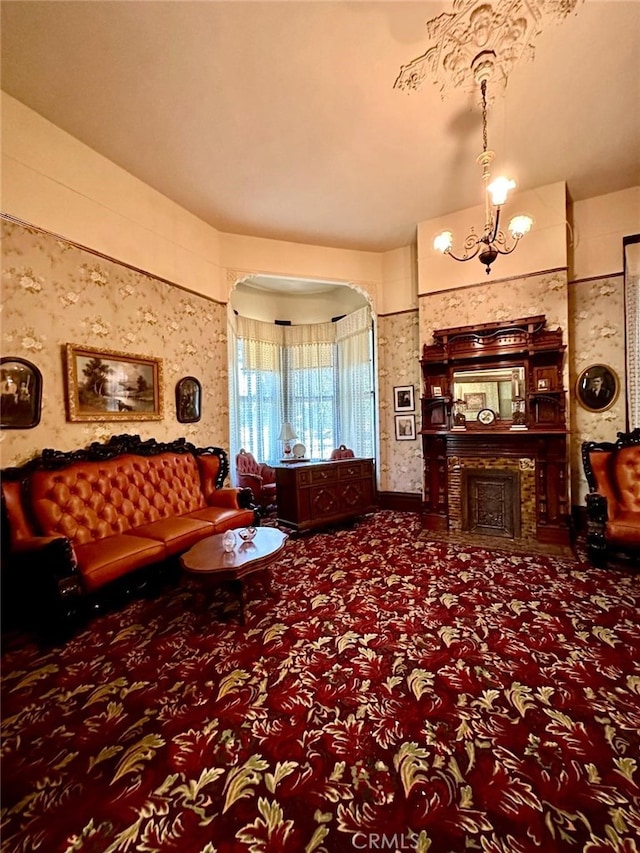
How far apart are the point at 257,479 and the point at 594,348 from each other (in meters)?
4.90

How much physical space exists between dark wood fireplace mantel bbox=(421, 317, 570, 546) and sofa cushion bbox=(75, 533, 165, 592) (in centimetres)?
337

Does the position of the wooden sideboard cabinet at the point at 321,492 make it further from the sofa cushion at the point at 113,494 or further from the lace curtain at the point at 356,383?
the lace curtain at the point at 356,383

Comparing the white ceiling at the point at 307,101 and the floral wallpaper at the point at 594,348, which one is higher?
the white ceiling at the point at 307,101

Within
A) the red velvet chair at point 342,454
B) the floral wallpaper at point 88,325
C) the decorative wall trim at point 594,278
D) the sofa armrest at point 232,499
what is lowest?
the sofa armrest at point 232,499

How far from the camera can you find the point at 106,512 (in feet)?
10.7

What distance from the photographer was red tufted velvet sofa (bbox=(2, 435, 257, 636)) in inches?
96.0

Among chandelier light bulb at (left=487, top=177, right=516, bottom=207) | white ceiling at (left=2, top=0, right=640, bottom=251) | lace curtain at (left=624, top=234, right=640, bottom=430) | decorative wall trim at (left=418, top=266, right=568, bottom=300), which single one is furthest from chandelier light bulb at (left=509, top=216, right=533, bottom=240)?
lace curtain at (left=624, top=234, right=640, bottom=430)

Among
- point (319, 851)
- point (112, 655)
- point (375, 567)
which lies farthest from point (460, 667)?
point (112, 655)

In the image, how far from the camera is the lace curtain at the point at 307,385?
6.31 m

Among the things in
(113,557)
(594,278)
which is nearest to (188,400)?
(113,557)

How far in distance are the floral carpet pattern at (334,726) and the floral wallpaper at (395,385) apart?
8.98 ft

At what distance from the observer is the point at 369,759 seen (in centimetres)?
153

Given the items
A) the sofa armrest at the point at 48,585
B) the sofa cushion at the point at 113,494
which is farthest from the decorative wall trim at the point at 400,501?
the sofa armrest at the point at 48,585

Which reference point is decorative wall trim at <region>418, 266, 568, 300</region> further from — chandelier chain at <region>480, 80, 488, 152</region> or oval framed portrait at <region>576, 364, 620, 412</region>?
chandelier chain at <region>480, 80, 488, 152</region>
